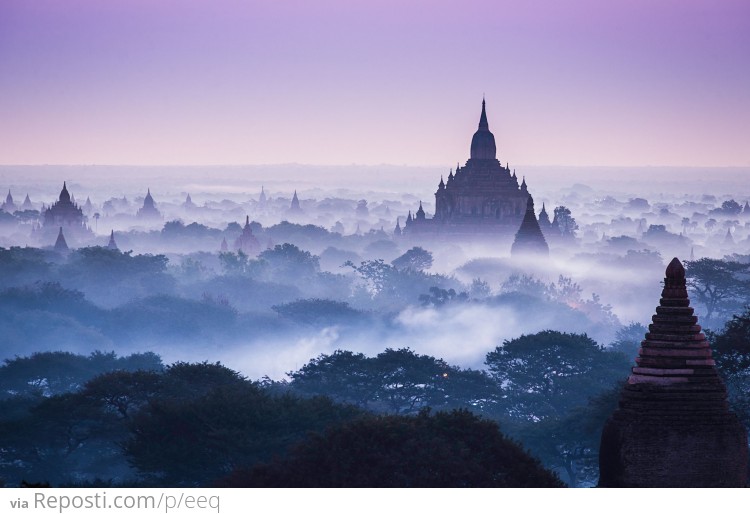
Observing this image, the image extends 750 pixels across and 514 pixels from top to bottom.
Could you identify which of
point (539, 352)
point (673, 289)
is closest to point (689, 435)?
point (673, 289)

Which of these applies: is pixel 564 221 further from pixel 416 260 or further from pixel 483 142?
pixel 416 260

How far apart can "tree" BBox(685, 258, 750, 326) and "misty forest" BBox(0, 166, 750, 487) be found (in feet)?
0.56

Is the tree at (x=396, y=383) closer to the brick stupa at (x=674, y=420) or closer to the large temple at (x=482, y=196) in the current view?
the brick stupa at (x=674, y=420)

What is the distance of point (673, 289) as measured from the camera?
2508cm

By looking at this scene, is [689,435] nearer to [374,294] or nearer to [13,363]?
[13,363]

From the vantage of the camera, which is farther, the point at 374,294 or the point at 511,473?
the point at 374,294

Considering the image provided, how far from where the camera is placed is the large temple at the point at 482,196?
160 meters

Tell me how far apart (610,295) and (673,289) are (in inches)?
4587

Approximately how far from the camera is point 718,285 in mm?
113938

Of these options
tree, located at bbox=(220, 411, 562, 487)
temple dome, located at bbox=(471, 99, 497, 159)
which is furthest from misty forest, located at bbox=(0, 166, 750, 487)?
temple dome, located at bbox=(471, 99, 497, 159)

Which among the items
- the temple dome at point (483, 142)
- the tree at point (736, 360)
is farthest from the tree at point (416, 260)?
the tree at point (736, 360)

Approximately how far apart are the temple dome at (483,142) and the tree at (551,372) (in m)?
89.1

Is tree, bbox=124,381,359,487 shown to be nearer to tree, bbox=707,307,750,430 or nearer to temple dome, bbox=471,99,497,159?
tree, bbox=707,307,750,430

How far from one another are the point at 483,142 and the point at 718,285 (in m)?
49.4
